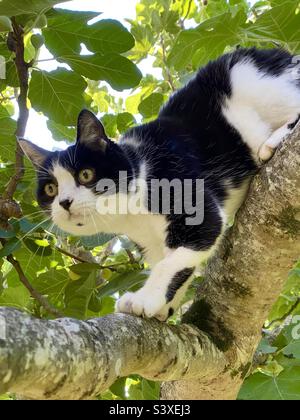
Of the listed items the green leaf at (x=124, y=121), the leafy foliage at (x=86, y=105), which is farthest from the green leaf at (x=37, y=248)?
the green leaf at (x=124, y=121)

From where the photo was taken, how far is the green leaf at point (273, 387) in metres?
1.55

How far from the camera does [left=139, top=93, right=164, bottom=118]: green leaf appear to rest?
2136 millimetres

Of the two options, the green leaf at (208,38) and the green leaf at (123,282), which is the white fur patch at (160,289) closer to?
the green leaf at (123,282)

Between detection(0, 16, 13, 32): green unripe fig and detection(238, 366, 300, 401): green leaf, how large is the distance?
1232 millimetres

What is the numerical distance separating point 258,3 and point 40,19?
3.50 feet

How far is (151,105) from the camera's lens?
2.17 meters

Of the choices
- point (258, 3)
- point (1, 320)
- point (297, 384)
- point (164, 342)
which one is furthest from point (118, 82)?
point (1, 320)

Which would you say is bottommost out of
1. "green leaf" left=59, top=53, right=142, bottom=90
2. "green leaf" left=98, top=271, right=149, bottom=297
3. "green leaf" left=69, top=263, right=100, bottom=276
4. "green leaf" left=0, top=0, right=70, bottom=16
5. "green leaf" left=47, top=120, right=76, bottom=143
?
"green leaf" left=69, top=263, right=100, bottom=276

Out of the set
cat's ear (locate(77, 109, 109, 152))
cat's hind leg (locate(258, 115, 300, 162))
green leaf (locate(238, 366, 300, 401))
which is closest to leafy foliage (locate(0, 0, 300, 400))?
green leaf (locate(238, 366, 300, 401))

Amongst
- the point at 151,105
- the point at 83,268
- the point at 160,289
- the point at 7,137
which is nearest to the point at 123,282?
the point at 83,268

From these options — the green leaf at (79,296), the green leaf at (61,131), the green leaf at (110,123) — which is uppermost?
the green leaf at (110,123)

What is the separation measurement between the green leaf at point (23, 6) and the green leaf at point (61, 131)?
792 mm

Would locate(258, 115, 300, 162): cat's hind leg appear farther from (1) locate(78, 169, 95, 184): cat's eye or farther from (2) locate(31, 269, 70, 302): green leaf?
(2) locate(31, 269, 70, 302): green leaf

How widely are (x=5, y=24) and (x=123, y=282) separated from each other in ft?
2.81
